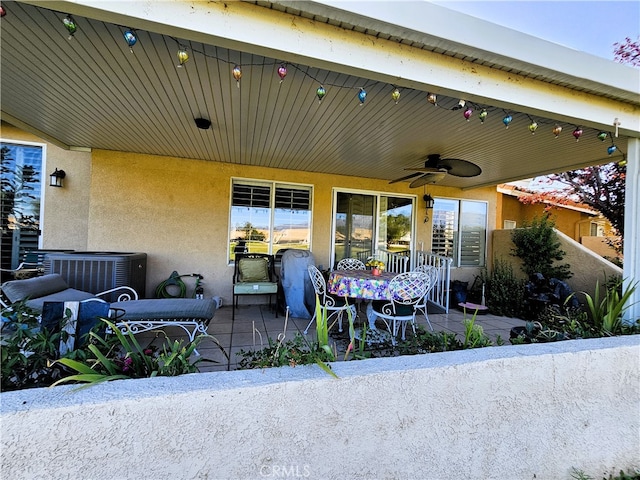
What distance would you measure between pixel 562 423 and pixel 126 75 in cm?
395

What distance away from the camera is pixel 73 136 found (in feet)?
13.0

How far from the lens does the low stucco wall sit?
0.99 meters

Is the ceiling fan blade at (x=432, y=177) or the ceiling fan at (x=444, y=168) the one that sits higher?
the ceiling fan at (x=444, y=168)

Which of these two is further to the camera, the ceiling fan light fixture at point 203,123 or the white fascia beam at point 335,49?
the ceiling fan light fixture at point 203,123

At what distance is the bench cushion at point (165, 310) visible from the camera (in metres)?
2.79

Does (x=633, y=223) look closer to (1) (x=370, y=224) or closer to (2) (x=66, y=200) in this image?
(1) (x=370, y=224)

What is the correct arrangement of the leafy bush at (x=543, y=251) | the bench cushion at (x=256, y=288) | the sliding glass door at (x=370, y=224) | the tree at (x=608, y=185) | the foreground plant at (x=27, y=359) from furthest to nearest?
the tree at (x=608, y=185) < the sliding glass door at (x=370, y=224) < the leafy bush at (x=543, y=251) < the bench cushion at (x=256, y=288) < the foreground plant at (x=27, y=359)

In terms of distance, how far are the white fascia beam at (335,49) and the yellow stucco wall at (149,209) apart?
3488mm

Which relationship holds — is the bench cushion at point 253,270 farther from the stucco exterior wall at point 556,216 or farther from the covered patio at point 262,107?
the stucco exterior wall at point 556,216

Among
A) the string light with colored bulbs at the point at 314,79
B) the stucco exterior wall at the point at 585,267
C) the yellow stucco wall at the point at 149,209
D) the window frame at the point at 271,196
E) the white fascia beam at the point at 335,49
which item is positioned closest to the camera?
the white fascia beam at the point at 335,49

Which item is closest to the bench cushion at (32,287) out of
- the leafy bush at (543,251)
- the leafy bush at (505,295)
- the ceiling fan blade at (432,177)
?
the ceiling fan blade at (432,177)

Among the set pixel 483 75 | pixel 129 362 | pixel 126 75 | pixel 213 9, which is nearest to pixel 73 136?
pixel 126 75

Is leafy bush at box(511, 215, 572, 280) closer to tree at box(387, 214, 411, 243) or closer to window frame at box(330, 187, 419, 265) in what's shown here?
window frame at box(330, 187, 419, 265)

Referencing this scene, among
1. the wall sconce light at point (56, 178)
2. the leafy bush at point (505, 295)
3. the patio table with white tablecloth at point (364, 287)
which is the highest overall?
the wall sconce light at point (56, 178)
